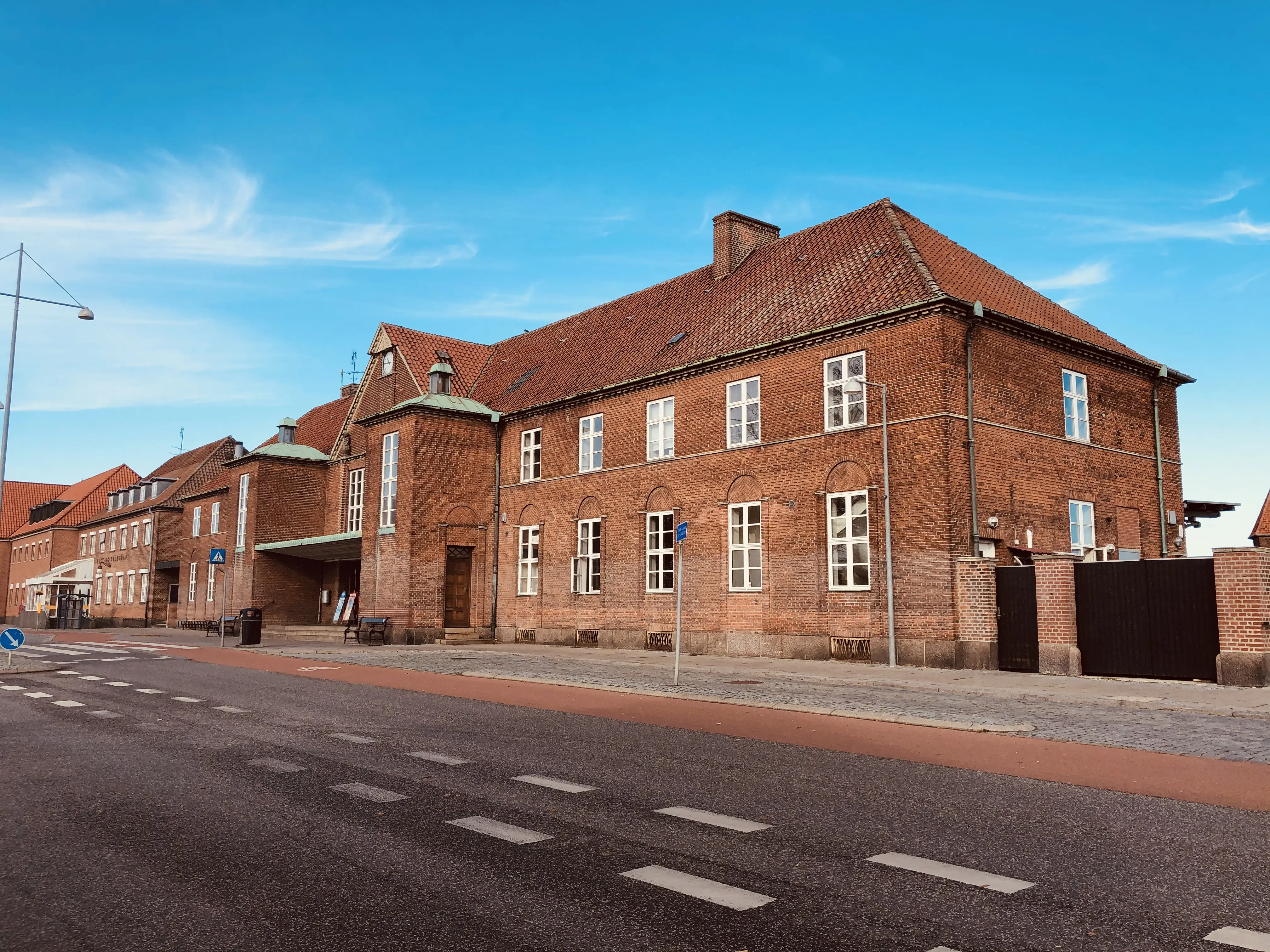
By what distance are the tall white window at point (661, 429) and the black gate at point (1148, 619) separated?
11.7m

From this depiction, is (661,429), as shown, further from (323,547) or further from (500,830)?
(500,830)

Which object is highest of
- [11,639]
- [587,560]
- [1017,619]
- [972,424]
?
[972,424]

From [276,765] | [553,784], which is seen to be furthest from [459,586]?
[553,784]

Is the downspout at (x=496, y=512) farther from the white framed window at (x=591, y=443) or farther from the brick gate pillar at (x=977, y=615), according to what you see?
the brick gate pillar at (x=977, y=615)

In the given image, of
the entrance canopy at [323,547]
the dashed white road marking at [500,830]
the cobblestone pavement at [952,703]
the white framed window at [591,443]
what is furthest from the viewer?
the entrance canopy at [323,547]

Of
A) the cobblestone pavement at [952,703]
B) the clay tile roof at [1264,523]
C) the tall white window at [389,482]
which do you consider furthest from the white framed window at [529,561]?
the clay tile roof at [1264,523]

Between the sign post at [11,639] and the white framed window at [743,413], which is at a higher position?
the white framed window at [743,413]

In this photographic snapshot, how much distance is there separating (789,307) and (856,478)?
557 cm

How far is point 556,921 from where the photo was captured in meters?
4.37

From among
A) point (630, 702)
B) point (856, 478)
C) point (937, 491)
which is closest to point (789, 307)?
point (856, 478)

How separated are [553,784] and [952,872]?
341cm

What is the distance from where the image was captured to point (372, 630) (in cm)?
3098

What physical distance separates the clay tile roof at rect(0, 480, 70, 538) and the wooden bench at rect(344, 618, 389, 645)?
62.8 m

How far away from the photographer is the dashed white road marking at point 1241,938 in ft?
13.5
